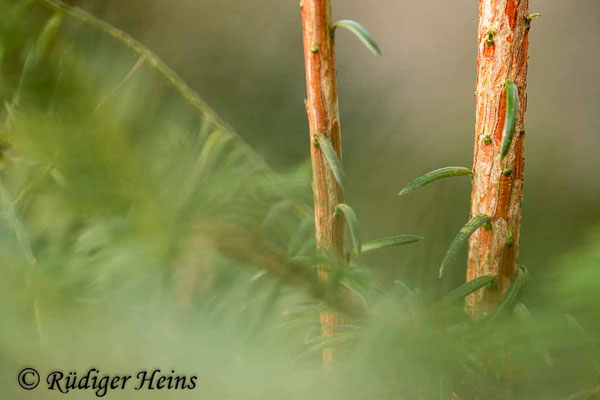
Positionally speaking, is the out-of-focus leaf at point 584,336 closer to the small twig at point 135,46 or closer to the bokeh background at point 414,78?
the small twig at point 135,46

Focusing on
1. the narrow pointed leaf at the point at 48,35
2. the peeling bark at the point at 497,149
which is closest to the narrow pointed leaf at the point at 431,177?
the peeling bark at the point at 497,149

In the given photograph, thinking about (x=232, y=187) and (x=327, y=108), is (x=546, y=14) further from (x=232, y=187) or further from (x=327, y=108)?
(x=232, y=187)

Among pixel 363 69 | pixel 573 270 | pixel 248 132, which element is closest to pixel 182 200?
pixel 573 270

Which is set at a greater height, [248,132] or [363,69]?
[363,69]

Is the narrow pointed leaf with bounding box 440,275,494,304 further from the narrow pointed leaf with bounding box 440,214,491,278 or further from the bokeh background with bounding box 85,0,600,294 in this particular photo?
the bokeh background with bounding box 85,0,600,294

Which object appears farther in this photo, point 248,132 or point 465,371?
point 248,132

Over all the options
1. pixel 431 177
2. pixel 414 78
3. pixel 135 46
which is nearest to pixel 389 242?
pixel 431 177
